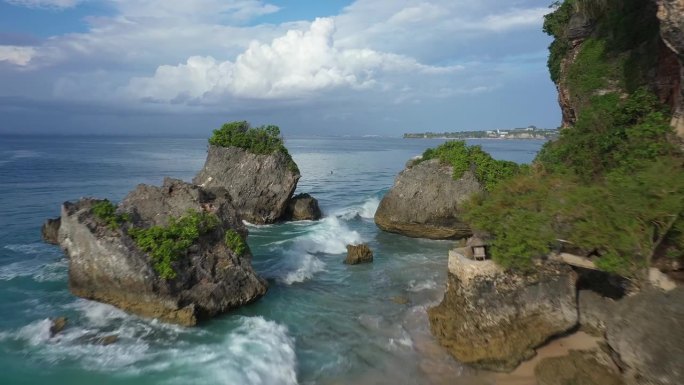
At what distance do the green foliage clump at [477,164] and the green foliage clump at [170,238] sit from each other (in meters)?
16.1

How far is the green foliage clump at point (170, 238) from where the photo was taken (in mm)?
13977

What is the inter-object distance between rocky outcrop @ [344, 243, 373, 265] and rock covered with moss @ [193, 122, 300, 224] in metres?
9.96

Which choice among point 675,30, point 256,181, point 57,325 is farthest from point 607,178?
point 256,181

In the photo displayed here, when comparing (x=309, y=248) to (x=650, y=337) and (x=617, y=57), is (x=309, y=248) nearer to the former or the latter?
(x=617, y=57)

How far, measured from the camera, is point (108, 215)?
577 inches

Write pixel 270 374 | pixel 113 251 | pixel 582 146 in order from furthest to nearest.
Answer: pixel 582 146, pixel 113 251, pixel 270 374

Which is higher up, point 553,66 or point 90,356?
point 553,66

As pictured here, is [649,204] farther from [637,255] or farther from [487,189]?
[487,189]

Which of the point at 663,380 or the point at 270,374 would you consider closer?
the point at 663,380

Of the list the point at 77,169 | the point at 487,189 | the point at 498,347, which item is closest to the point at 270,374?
the point at 498,347

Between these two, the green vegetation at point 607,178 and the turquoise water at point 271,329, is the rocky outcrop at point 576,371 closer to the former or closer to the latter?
the turquoise water at point 271,329

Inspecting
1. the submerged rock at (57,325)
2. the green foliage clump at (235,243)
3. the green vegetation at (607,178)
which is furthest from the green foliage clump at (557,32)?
the submerged rock at (57,325)

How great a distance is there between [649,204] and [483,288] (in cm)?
457

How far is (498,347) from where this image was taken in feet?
37.8
